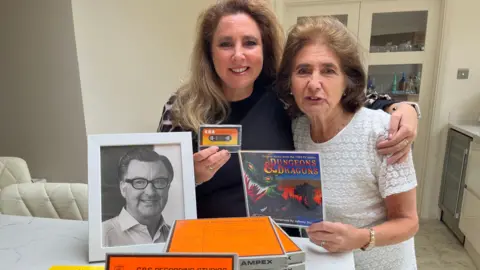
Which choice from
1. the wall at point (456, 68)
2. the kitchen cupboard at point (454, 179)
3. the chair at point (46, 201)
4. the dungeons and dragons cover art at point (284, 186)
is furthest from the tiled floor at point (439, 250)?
the chair at point (46, 201)

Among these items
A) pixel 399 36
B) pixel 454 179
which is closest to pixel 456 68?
pixel 399 36

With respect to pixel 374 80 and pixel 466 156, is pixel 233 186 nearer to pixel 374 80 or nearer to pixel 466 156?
pixel 466 156

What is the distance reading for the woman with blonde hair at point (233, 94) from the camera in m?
0.92

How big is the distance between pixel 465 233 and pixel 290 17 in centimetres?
239

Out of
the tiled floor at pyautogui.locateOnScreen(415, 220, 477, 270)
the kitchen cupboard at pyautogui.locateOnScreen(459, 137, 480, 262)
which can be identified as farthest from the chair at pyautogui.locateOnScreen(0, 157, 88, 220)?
the kitchen cupboard at pyautogui.locateOnScreen(459, 137, 480, 262)

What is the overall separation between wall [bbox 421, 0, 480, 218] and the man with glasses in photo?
9.54ft

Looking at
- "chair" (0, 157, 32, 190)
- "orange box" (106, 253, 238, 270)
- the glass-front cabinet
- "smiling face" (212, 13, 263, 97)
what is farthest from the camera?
the glass-front cabinet

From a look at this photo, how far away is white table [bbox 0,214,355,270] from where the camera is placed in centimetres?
73

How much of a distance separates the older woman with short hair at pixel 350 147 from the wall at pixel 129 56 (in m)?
1.37

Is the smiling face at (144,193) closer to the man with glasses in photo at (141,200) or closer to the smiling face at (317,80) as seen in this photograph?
the man with glasses in photo at (141,200)

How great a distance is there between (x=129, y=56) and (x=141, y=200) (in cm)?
155

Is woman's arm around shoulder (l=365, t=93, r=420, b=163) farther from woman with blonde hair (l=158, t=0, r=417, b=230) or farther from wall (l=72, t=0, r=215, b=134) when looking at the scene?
wall (l=72, t=0, r=215, b=134)

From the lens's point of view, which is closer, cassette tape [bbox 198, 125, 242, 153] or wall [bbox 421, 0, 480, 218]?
cassette tape [bbox 198, 125, 242, 153]

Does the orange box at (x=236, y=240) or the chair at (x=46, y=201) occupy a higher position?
the orange box at (x=236, y=240)
